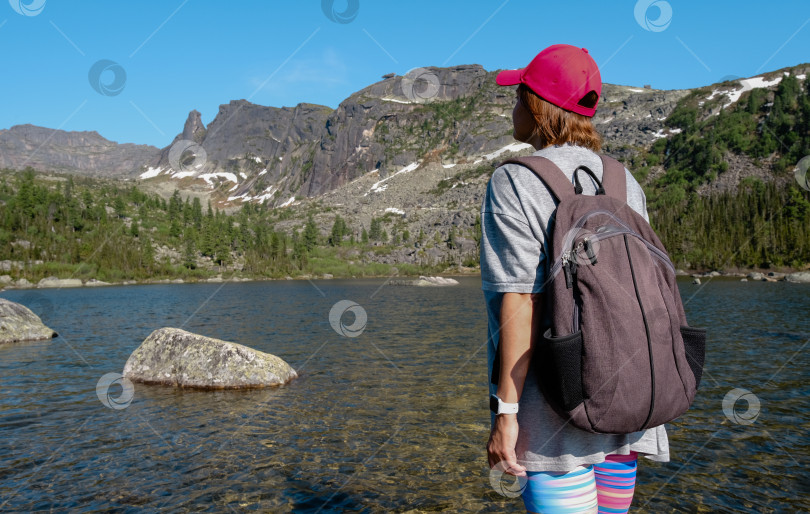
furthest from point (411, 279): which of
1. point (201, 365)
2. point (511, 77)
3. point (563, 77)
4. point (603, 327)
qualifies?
point (603, 327)

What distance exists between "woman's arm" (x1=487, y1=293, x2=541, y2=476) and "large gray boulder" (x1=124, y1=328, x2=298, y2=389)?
13672 mm

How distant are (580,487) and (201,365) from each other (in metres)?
14.7

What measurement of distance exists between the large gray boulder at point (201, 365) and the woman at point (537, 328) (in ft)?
44.7

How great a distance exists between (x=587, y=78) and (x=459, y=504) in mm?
6749

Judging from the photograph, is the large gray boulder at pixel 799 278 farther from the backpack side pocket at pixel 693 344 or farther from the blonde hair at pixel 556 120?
the blonde hair at pixel 556 120

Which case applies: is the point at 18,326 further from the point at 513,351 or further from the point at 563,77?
the point at 563,77

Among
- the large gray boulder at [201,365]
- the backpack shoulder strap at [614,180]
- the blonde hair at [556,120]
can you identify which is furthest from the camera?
the large gray boulder at [201,365]

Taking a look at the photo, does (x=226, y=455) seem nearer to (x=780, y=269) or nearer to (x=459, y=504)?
(x=459, y=504)

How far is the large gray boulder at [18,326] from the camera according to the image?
80.3ft

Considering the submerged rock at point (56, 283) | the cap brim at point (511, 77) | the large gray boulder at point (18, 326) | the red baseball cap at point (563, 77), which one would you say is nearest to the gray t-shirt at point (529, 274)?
the red baseball cap at point (563, 77)

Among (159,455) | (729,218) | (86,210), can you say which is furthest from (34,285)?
(729,218)

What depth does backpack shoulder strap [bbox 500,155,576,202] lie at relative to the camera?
2650 millimetres

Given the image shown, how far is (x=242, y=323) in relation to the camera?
1308 inches

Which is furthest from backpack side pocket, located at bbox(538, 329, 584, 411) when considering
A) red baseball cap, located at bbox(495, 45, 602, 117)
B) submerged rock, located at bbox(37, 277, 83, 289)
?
submerged rock, located at bbox(37, 277, 83, 289)
